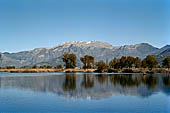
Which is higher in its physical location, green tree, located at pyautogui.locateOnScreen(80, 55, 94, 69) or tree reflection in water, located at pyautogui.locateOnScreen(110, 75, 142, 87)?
green tree, located at pyautogui.locateOnScreen(80, 55, 94, 69)

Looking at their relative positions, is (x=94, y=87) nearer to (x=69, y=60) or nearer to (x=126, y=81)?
(x=126, y=81)

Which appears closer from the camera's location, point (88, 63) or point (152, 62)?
point (152, 62)

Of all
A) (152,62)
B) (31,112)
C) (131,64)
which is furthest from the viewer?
(131,64)

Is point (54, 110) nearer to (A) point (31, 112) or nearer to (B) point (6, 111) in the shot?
(A) point (31, 112)

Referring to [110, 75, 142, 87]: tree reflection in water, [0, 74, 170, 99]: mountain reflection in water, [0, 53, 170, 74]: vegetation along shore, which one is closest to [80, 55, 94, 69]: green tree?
[0, 53, 170, 74]: vegetation along shore

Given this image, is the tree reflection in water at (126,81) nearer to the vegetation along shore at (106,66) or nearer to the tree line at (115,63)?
the vegetation along shore at (106,66)

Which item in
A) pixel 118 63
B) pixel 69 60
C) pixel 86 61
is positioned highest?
pixel 69 60

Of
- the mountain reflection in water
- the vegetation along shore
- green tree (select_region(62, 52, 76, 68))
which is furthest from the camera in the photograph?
green tree (select_region(62, 52, 76, 68))


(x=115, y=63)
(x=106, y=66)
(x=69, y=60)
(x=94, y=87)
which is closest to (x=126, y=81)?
(x=94, y=87)

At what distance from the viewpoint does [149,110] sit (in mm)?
22969

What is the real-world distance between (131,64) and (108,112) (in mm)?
142186

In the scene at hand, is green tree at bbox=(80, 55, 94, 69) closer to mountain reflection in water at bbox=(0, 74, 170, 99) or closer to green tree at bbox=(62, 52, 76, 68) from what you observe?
green tree at bbox=(62, 52, 76, 68)

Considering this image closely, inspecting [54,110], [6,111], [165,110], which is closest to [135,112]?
[165,110]

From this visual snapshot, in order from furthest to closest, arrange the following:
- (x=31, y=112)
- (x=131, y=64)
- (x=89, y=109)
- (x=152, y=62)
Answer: (x=131, y=64) → (x=152, y=62) → (x=89, y=109) → (x=31, y=112)
